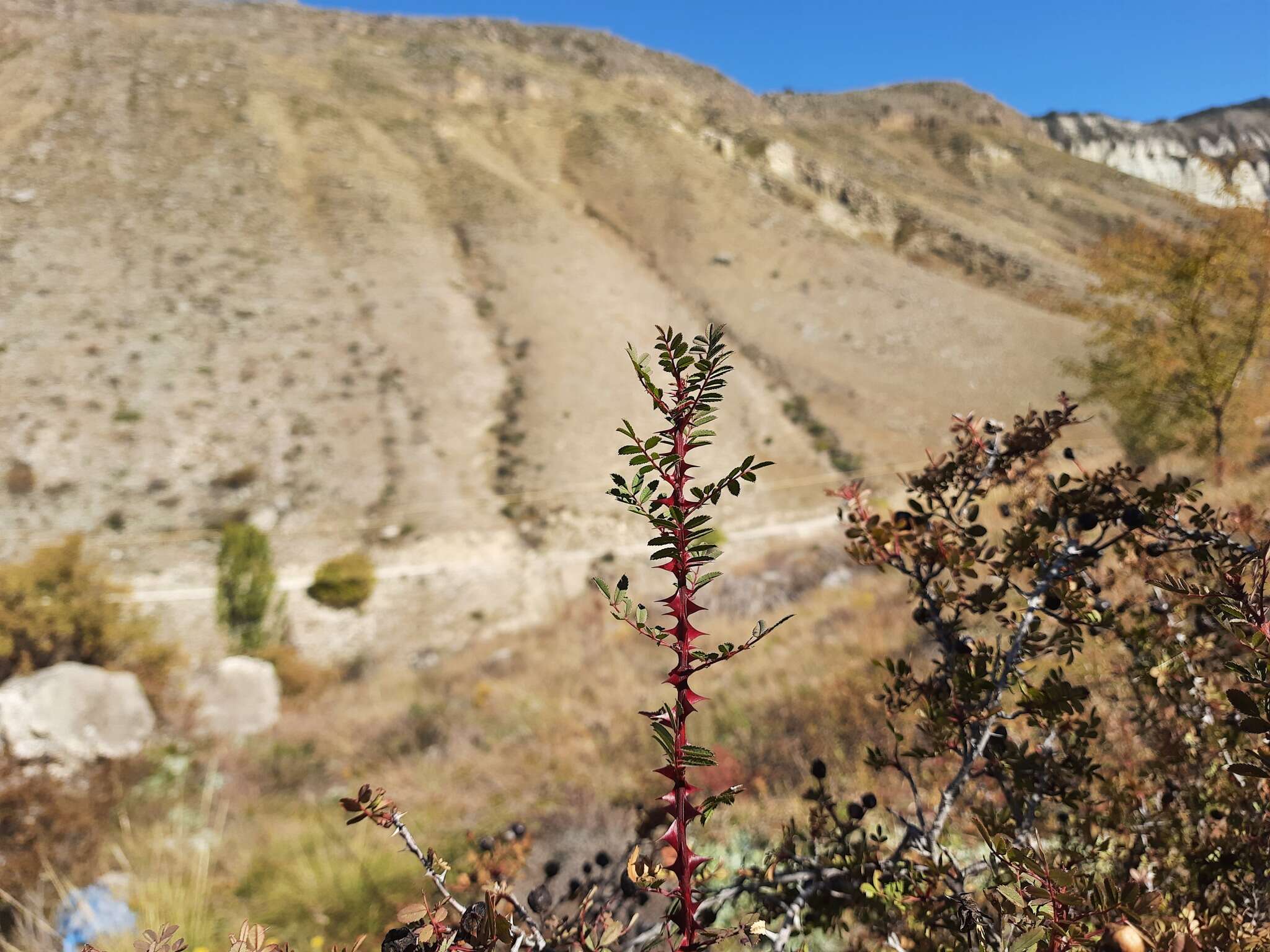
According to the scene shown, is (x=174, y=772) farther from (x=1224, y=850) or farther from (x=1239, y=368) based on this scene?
(x=1239, y=368)

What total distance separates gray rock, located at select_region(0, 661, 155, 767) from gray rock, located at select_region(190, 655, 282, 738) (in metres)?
1.32

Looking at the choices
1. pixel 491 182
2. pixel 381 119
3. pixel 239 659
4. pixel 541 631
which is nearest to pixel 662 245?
pixel 491 182

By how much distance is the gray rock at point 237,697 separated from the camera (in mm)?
11695

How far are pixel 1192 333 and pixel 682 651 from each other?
57.4 feet

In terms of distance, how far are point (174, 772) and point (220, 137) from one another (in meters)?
40.4

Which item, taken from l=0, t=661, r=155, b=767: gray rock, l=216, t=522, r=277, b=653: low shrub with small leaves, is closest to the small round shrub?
l=216, t=522, r=277, b=653: low shrub with small leaves

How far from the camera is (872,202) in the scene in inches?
1845

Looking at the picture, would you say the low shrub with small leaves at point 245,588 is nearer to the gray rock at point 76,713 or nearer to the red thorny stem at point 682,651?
the gray rock at point 76,713

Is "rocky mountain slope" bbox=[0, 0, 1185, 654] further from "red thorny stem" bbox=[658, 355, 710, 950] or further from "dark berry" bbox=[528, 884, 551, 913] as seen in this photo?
"red thorny stem" bbox=[658, 355, 710, 950]

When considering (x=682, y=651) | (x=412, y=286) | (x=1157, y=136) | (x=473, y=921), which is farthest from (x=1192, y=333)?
(x=1157, y=136)

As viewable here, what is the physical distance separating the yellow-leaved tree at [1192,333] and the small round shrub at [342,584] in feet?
62.3

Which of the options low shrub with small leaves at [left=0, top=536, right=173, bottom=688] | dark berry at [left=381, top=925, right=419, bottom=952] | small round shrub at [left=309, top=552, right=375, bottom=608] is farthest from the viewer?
small round shrub at [left=309, top=552, right=375, bottom=608]

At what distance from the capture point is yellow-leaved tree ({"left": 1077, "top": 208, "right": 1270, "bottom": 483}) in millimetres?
12477

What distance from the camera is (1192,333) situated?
13531 mm
